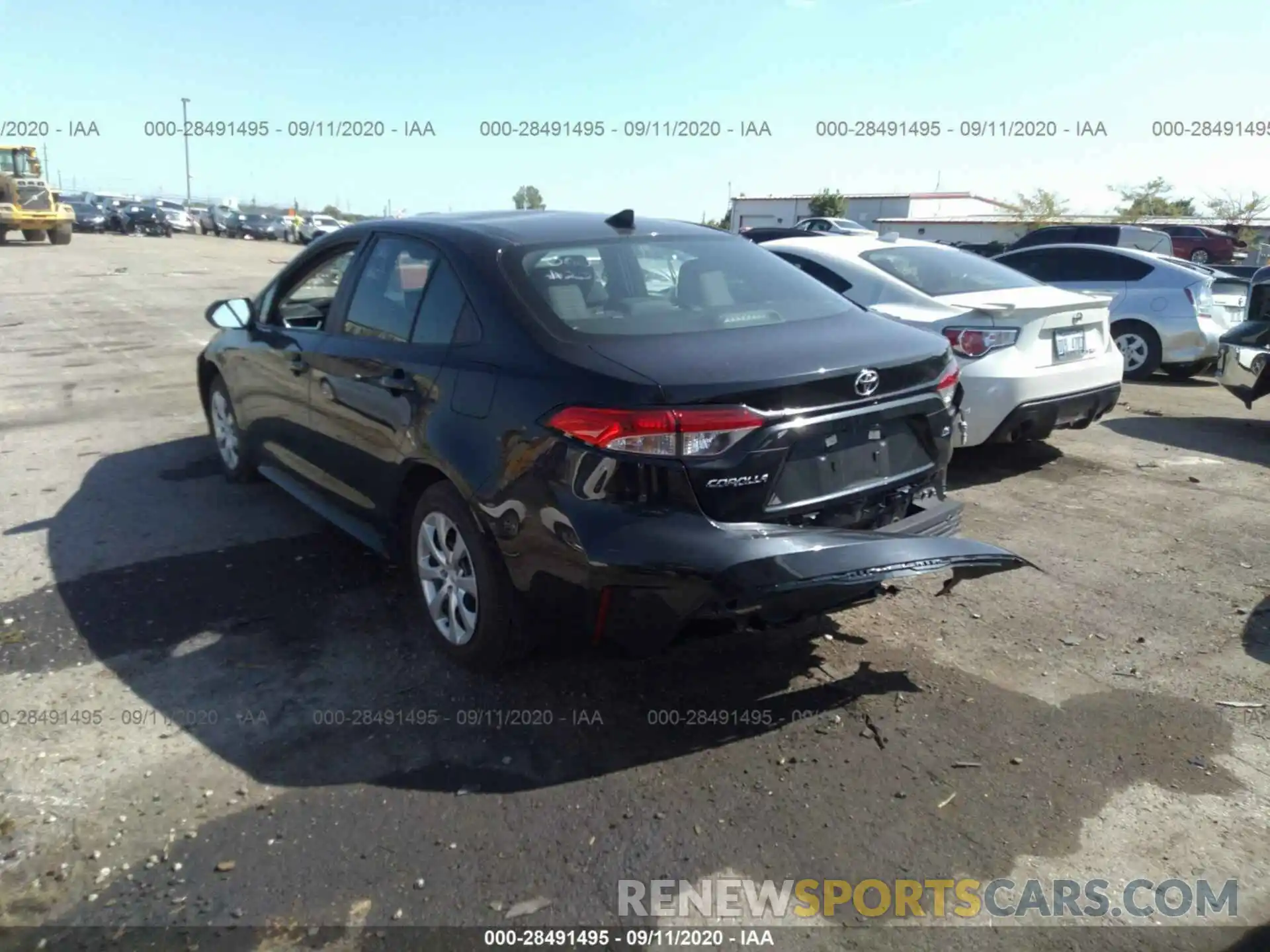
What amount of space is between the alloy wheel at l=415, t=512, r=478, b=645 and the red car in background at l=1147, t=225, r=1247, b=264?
1182 inches

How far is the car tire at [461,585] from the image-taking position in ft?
11.6

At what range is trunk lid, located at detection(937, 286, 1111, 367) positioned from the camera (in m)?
6.09

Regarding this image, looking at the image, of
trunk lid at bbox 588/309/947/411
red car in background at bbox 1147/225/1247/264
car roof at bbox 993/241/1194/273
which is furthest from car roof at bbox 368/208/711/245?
red car in background at bbox 1147/225/1247/264

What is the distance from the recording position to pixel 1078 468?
679 centimetres

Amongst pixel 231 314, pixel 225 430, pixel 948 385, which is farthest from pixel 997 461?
pixel 225 430

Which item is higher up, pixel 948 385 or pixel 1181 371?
pixel 948 385

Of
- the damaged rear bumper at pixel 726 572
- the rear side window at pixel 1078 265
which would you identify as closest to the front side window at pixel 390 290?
the damaged rear bumper at pixel 726 572

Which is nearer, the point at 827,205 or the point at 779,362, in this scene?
the point at 779,362

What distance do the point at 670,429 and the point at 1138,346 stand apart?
364 inches

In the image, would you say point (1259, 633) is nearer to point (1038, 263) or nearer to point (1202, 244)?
point (1038, 263)

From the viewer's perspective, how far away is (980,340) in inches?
240

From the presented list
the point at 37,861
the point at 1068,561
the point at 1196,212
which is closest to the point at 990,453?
the point at 1068,561

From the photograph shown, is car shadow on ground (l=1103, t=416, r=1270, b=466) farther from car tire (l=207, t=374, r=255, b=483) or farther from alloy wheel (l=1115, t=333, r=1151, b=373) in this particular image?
car tire (l=207, t=374, r=255, b=483)

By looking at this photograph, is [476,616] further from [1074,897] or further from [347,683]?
[1074,897]
